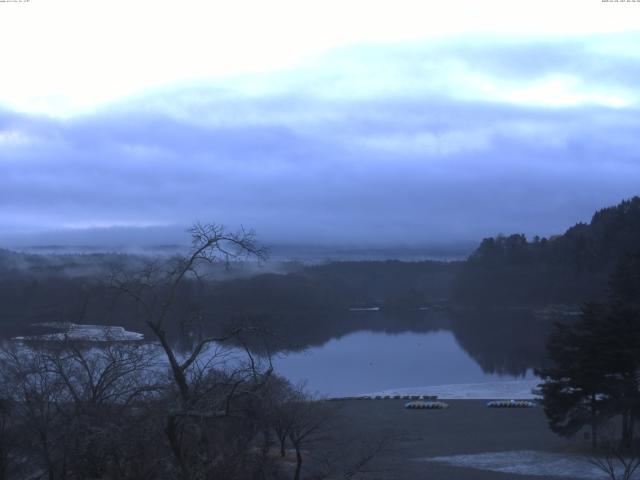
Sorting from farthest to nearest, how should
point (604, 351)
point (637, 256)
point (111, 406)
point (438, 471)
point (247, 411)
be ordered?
point (637, 256) → point (604, 351) → point (438, 471) → point (111, 406) → point (247, 411)

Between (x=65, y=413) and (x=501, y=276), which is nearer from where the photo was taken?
(x=65, y=413)

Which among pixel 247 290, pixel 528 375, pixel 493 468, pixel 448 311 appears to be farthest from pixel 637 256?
pixel 448 311

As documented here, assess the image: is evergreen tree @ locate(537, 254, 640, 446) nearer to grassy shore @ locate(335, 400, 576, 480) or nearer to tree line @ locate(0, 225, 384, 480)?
grassy shore @ locate(335, 400, 576, 480)

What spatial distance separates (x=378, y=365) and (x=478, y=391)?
27.4 feet

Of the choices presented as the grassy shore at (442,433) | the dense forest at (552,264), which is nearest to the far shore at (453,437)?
the grassy shore at (442,433)

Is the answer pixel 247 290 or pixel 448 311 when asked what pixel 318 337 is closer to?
pixel 247 290

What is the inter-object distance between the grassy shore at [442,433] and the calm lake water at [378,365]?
3308 millimetres

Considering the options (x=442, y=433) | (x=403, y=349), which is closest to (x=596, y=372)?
(x=442, y=433)

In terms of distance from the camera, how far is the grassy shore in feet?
57.6

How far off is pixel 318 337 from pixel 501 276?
4098 cm

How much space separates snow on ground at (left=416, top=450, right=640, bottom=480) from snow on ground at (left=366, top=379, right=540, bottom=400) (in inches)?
441

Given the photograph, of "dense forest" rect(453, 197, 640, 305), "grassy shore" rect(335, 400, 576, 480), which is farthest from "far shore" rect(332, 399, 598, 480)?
"dense forest" rect(453, 197, 640, 305)

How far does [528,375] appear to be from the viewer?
130 feet

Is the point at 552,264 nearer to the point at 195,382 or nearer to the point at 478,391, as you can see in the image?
the point at 478,391
